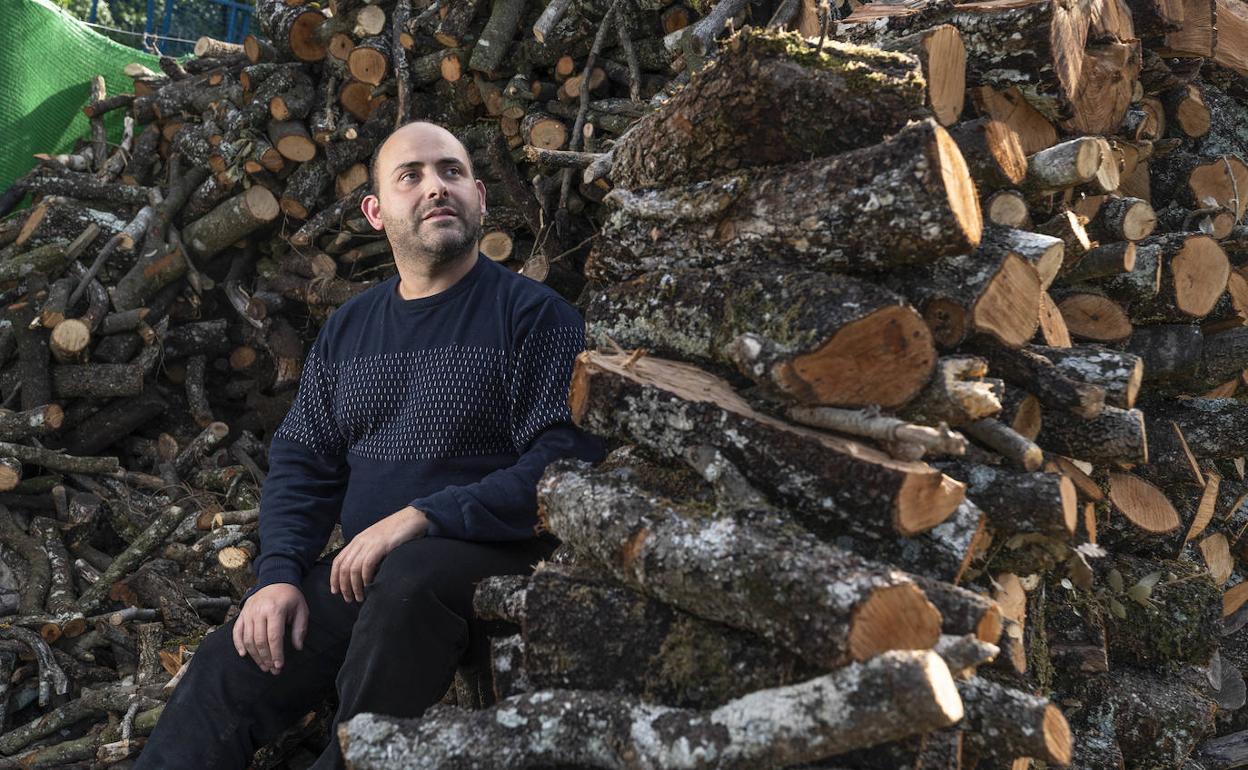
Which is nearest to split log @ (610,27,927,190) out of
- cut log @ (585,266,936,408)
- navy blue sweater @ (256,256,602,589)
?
cut log @ (585,266,936,408)

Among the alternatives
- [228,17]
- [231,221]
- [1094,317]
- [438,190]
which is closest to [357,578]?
[438,190]

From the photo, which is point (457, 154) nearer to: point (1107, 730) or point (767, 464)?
point (767, 464)

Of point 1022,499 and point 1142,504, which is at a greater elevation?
point 1022,499

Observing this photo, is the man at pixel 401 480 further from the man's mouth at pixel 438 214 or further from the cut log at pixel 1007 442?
the cut log at pixel 1007 442

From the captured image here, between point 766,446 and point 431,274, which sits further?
point 431,274

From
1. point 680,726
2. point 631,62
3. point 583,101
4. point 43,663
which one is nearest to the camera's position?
point 680,726

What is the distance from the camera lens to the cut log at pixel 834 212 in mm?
1919

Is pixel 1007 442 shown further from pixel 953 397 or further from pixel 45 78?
pixel 45 78

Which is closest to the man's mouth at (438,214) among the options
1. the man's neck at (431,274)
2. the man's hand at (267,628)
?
the man's neck at (431,274)

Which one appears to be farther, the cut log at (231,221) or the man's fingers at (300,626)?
the cut log at (231,221)

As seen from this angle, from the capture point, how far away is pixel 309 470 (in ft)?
9.61

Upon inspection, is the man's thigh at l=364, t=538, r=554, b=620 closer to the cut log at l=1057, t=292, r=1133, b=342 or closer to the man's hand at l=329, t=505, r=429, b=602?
the man's hand at l=329, t=505, r=429, b=602

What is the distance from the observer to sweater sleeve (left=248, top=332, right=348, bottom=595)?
9.19 ft

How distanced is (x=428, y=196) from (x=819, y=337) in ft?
4.85
